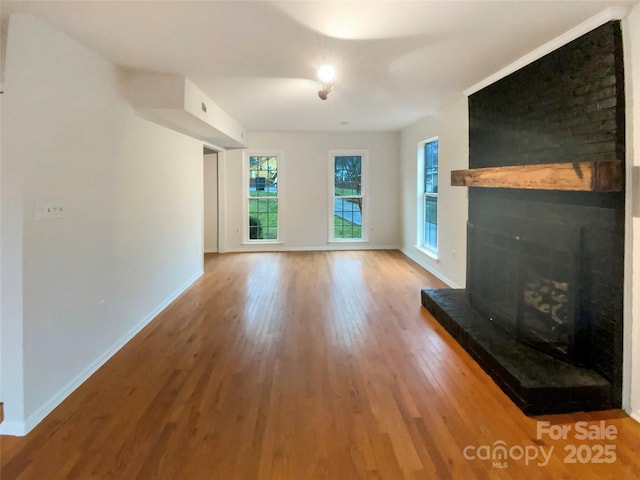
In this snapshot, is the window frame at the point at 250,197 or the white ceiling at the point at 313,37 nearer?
the white ceiling at the point at 313,37

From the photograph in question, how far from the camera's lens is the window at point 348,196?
8.45m

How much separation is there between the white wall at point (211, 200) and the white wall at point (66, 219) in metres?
4.03

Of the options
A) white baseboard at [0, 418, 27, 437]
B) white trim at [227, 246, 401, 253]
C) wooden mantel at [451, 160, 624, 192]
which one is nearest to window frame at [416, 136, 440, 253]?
white trim at [227, 246, 401, 253]

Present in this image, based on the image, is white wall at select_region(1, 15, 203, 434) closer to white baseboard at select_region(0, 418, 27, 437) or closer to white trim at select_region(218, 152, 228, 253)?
white baseboard at select_region(0, 418, 27, 437)

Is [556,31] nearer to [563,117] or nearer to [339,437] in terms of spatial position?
[563,117]

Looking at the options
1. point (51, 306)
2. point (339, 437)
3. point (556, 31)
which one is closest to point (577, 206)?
point (556, 31)

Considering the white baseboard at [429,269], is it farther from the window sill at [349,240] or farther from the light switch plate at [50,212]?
the light switch plate at [50,212]

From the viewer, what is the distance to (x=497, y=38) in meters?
2.81

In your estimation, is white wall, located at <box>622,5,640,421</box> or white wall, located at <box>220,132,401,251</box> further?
white wall, located at <box>220,132,401,251</box>

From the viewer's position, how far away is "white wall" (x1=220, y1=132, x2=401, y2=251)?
8.26m

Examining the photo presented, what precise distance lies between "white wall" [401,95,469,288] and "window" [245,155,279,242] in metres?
2.89

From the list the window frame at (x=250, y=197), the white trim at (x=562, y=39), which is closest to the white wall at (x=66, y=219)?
the white trim at (x=562, y=39)

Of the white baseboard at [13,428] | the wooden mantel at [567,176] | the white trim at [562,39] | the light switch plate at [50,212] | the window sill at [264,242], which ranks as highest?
the white trim at [562,39]

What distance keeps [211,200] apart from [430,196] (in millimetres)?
4323
